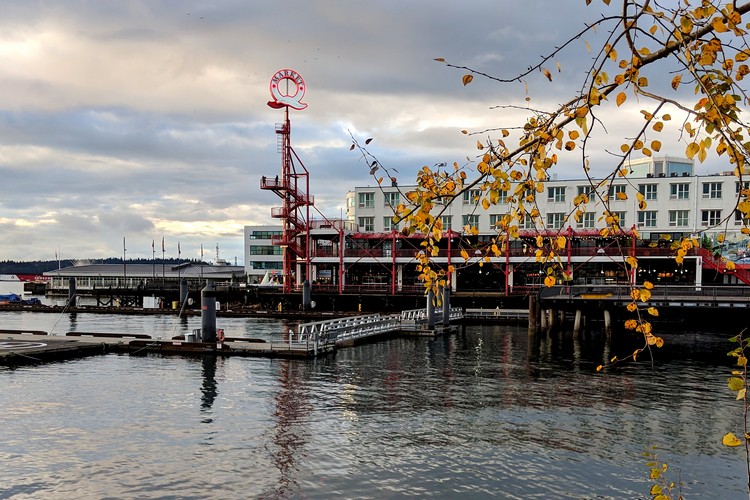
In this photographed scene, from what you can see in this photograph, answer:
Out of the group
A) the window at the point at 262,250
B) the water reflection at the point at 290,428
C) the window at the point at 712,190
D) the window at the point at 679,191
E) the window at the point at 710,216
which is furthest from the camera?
the window at the point at 262,250

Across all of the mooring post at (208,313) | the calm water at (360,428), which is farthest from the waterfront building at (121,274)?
the calm water at (360,428)

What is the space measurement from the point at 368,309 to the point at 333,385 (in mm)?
54839

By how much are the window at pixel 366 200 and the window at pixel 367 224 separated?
222 centimetres

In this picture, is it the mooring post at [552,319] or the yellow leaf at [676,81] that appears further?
the mooring post at [552,319]

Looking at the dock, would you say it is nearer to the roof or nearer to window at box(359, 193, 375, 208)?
window at box(359, 193, 375, 208)

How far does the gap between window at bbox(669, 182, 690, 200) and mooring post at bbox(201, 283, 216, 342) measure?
2814 inches

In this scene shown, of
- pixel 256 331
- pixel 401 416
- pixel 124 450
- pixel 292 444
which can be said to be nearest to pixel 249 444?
pixel 292 444

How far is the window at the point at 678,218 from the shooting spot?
8975cm

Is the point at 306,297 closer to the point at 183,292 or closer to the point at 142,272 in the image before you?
the point at 183,292

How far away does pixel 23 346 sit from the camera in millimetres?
43656

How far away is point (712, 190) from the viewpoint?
88.8 m

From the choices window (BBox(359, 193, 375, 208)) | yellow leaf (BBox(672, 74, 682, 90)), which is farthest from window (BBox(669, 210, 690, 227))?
yellow leaf (BBox(672, 74, 682, 90))

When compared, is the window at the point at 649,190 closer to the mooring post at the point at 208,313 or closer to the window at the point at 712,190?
the window at the point at 712,190

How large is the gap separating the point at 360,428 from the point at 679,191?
263 feet
